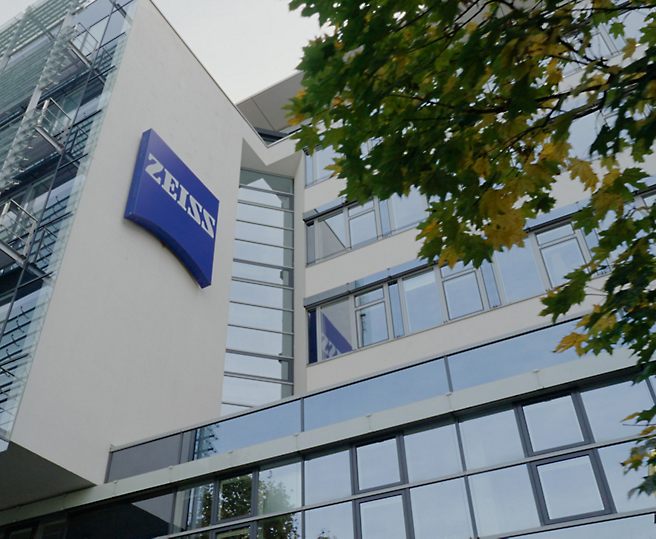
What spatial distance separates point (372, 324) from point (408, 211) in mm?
3221

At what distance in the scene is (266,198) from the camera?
23.5m

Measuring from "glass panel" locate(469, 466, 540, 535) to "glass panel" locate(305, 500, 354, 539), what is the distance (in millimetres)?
1833

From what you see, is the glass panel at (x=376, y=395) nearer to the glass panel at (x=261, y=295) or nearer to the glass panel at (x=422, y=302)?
the glass panel at (x=422, y=302)

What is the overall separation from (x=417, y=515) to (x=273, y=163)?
Answer: 16424 millimetres

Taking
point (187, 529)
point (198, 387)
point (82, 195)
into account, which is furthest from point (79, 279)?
point (187, 529)

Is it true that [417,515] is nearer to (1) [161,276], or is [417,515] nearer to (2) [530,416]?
(2) [530,416]

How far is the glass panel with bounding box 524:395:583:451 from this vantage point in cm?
906

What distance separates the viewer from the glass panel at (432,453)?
31.6ft

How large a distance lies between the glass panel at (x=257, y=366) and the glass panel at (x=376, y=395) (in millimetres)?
8041

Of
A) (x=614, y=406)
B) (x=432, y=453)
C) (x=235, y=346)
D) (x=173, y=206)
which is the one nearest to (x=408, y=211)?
(x=173, y=206)

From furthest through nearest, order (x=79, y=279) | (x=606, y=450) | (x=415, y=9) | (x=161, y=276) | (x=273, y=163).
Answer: (x=273, y=163) → (x=161, y=276) → (x=79, y=279) → (x=606, y=450) → (x=415, y=9)

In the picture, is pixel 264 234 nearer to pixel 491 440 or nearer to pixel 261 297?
pixel 261 297

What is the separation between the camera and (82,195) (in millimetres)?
14422

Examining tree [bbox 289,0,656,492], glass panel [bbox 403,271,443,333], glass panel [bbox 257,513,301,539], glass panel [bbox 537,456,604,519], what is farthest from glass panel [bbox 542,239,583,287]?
tree [bbox 289,0,656,492]
